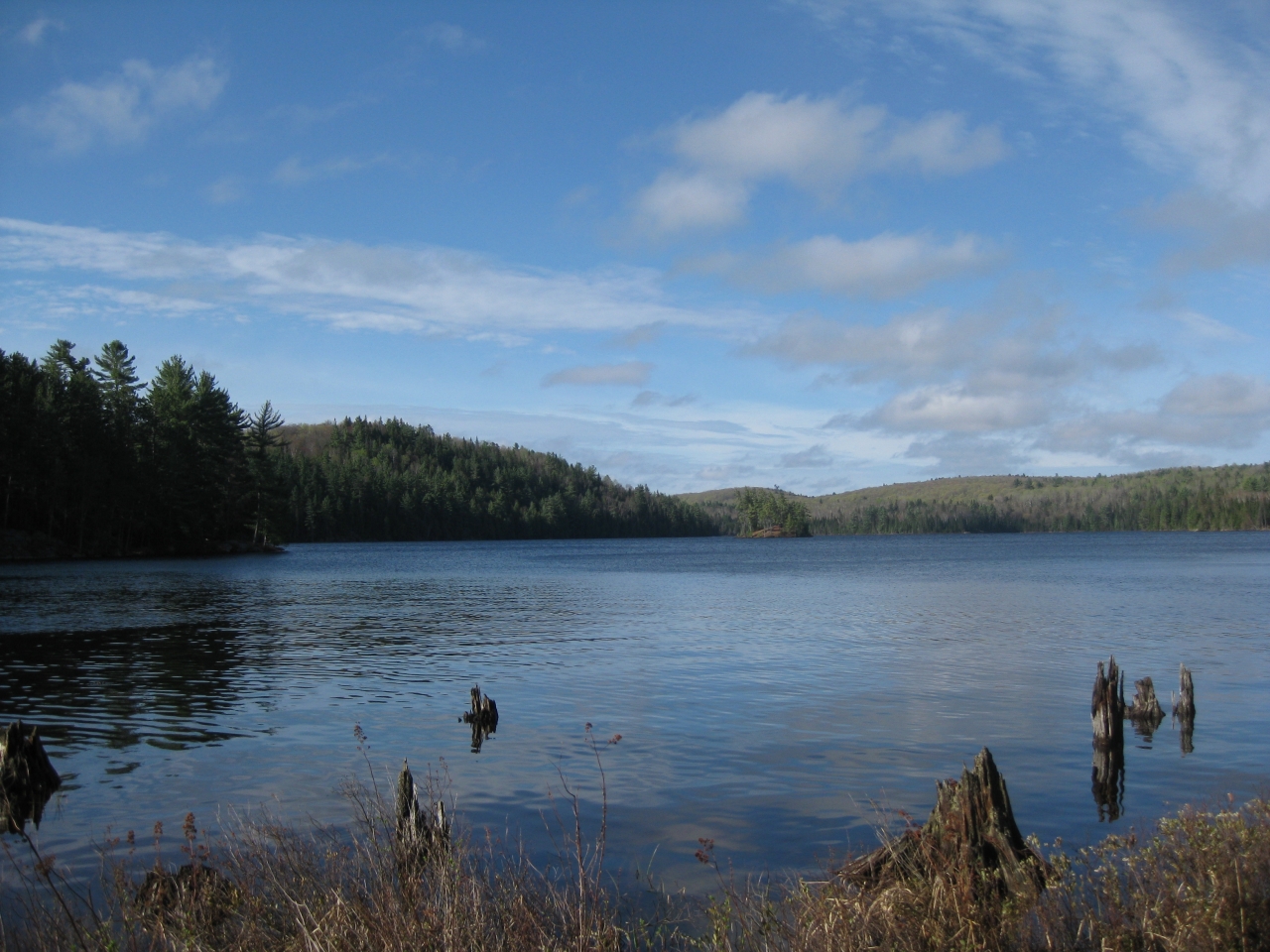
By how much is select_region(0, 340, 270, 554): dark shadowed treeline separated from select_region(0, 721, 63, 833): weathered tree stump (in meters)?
74.3

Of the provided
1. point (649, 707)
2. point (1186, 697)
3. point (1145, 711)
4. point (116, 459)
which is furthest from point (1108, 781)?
point (116, 459)

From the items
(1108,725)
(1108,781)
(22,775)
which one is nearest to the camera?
(22,775)

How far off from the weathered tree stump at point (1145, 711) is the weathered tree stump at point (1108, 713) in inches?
93.4

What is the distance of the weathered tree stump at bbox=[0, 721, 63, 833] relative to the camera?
13992mm

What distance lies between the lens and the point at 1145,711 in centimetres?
1983

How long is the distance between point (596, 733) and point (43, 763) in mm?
9591

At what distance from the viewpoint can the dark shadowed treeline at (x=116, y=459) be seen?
80938mm

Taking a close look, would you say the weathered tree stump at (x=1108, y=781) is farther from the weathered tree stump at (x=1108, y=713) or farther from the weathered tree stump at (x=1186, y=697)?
the weathered tree stump at (x=1186, y=697)

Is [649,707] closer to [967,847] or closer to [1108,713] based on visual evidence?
[1108,713]

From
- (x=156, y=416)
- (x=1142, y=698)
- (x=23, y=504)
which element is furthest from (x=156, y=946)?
(x=156, y=416)

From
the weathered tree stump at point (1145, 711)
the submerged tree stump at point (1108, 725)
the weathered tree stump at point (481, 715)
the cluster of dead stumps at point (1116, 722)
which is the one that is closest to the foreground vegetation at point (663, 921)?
the cluster of dead stumps at point (1116, 722)

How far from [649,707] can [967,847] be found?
44.4ft

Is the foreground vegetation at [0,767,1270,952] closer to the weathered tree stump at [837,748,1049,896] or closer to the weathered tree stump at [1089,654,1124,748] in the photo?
the weathered tree stump at [837,748,1049,896]

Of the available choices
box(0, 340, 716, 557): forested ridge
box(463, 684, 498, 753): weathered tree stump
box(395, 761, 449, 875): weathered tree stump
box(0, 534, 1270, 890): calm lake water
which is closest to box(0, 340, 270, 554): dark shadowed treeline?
box(0, 340, 716, 557): forested ridge
